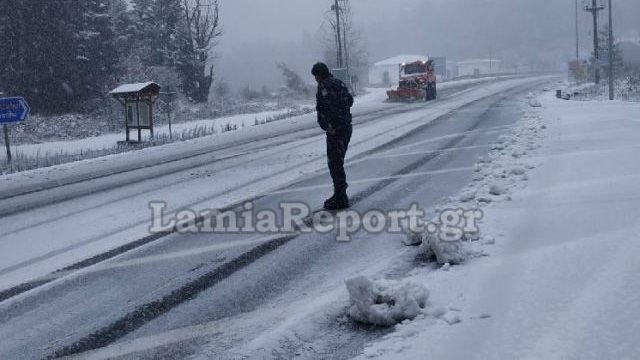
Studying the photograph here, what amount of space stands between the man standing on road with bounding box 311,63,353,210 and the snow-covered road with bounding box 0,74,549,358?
0.42 metres

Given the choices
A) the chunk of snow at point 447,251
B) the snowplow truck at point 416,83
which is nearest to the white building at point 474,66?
the snowplow truck at point 416,83

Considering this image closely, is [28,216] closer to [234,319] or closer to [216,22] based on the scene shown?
[234,319]

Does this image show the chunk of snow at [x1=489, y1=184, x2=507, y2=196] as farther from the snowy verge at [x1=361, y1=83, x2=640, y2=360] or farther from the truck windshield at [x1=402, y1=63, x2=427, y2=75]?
the truck windshield at [x1=402, y1=63, x2=427, y2=75]

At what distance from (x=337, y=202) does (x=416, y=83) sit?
25203mm

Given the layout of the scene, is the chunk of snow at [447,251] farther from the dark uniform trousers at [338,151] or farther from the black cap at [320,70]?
the black cap at [320,70]

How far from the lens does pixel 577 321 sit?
10.8 ft

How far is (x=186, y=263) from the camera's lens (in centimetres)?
541

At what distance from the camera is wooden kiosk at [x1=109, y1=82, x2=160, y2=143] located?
20.1 m

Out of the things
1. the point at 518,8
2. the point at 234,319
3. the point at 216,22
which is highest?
the point at 518,8

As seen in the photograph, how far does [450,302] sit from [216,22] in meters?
47.5

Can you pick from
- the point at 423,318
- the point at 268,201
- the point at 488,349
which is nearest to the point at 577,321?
the point at 488,349

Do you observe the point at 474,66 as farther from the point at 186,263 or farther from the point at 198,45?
the point at 186,263

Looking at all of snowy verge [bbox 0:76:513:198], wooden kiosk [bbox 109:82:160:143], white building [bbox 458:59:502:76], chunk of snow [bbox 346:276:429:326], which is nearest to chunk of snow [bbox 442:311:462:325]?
chunk of snow [bbox 346:276:429:326]

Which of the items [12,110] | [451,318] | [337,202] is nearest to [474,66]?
[12,110]
